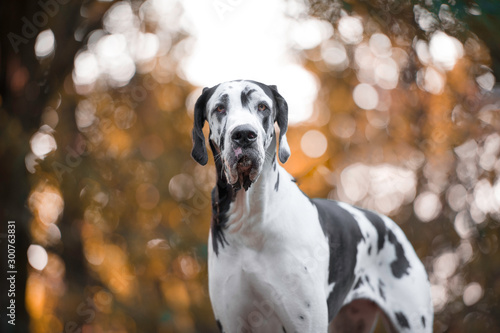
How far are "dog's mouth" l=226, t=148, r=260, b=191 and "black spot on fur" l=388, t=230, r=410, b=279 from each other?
4.88 ft

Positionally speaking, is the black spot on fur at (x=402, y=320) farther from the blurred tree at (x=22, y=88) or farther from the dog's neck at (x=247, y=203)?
the blurred tree at (x=22, y=88)

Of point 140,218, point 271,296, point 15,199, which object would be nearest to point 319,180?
point 140,218

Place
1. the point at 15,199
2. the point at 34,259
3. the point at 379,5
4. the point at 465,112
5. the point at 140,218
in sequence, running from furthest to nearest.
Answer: the point at 140,218 → the point at 465,112 → the point at 34,259 → the point at 379,5 → the point at 15,199

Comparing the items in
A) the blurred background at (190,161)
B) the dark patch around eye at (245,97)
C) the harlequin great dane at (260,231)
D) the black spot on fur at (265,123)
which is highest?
the dark patch around eye at (245,97)

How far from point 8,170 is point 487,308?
6.78m

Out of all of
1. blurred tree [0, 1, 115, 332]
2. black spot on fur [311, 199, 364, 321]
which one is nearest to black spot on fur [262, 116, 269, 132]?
black spot on fur [311, 199, 364, 321]

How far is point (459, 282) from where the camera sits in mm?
7559

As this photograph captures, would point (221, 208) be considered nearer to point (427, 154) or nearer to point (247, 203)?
point (247, 203)

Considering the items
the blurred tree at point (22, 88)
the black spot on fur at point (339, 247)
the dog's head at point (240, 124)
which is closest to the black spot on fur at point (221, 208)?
the dog's head at point (240, 124)

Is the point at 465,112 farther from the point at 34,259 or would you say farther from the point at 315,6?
the point at 34,259

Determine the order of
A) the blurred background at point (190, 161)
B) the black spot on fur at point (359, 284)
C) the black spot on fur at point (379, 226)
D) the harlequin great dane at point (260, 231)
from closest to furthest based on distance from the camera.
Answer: the harlequin great dane at point (260, 231), the black spot on fur at point (359, 284), the black spot on fur at point (379, 226), the blurred background at point (190, 161)

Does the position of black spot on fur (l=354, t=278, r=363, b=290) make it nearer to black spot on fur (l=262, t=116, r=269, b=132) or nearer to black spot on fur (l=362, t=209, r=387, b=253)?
black spot on fur (l=362, t=209, r=387, b=253)

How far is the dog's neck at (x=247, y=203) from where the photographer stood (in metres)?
2.70

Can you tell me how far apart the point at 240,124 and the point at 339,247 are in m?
1.19
